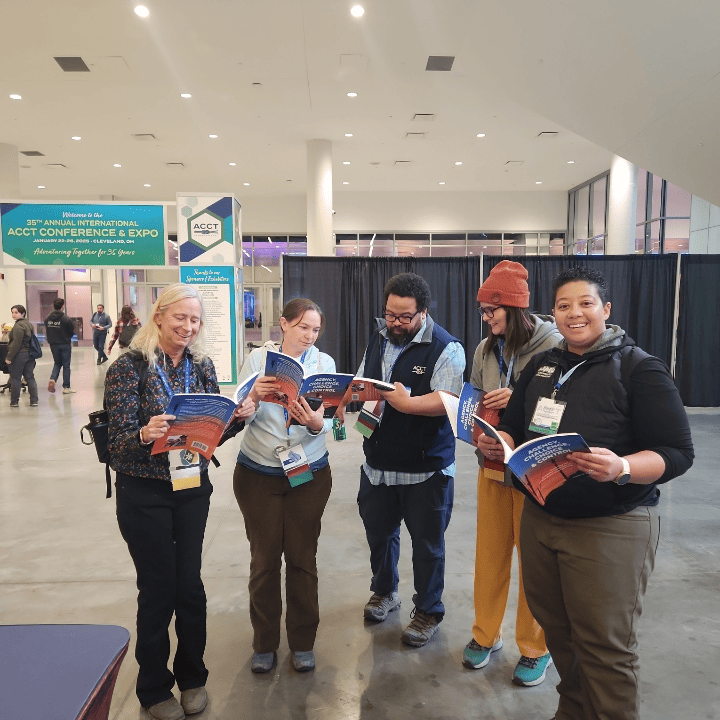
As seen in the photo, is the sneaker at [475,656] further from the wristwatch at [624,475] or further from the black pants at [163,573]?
the wristwatch at [624,475]

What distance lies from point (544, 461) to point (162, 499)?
4.22 ft

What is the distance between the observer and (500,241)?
17.3 meters

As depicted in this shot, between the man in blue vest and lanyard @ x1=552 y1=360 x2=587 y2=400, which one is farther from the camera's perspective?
the man in blue vest

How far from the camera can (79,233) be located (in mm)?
8609

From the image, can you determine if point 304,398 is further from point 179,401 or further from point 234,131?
point 234,131

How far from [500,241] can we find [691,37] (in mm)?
12631

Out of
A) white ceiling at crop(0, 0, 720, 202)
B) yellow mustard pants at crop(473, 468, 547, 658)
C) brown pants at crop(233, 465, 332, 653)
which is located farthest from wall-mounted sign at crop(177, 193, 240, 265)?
yellow mustard pants at crop(473, 468, 547, 658)

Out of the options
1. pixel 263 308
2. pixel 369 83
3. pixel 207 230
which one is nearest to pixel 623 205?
pixel 369 83

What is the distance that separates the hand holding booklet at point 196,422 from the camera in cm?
176

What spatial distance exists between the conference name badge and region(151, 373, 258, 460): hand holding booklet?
1.24 feet

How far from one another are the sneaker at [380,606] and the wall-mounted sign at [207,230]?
669 cm

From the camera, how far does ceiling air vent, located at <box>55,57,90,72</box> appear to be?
793 centimetres

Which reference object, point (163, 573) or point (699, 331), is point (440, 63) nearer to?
point (699, 331)

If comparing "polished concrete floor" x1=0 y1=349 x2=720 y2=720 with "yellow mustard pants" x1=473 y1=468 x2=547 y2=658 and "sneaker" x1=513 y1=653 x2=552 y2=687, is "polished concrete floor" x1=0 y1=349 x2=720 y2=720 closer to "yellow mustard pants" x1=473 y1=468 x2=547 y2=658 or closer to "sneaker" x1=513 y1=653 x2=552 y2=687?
"sneaker" x1=513 y1=653 x2=552 y2=687
